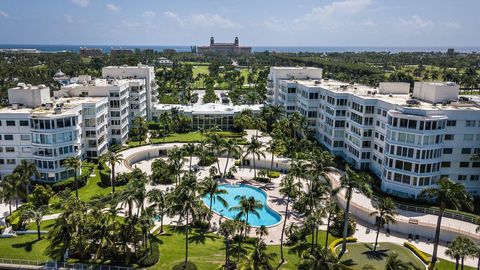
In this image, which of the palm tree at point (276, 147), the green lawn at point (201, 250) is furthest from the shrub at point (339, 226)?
the palm tree at point (276, 147)

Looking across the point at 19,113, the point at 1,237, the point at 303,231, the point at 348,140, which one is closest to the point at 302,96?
the point at 348,140

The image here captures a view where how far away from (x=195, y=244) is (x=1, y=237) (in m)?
29.2

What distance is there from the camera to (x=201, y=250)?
54.0 meters

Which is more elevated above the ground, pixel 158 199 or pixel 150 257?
pixel 158 199

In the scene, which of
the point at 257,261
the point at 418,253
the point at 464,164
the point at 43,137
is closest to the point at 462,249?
the point at 418,253

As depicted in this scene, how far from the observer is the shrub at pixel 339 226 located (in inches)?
2351

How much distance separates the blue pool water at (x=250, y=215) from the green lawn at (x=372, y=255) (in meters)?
14.4

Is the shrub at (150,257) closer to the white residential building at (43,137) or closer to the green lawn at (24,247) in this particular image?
the green lawn at (24,247)

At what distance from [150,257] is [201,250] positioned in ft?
24.8

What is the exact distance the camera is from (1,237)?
55312mm

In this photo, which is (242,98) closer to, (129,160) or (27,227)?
(129,160)

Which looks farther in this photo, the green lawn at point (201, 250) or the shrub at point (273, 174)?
the shrub at point (273, 174)

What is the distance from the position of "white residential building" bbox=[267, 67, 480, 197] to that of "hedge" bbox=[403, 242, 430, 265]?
46.6 ft

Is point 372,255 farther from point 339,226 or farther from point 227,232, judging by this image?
point 227,232
